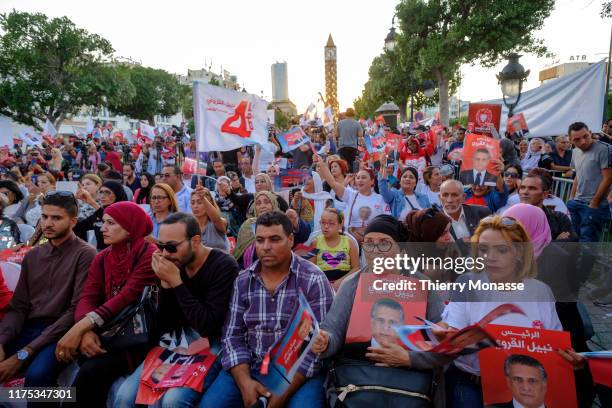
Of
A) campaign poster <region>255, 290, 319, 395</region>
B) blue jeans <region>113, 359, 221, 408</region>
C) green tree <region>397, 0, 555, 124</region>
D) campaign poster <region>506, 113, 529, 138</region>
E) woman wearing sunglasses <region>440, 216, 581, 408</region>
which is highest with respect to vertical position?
green tree <region>397, 0, 555, 124</region>

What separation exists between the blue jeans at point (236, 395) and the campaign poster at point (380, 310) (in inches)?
13.5

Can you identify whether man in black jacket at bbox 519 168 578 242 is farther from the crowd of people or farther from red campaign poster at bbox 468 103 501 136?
red campaign poster at bbox 468 103 501 136

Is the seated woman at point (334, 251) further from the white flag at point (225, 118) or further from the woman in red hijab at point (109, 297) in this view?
the white flag at point (225, 118)

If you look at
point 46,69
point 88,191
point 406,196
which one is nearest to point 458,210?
point 406,196

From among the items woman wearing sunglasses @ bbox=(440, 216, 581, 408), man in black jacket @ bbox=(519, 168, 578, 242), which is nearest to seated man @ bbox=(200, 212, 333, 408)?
woman wearing sunglasses @ bbox=(440, 216, 581, 408)

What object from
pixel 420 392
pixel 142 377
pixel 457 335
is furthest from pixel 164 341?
pixel 457 335

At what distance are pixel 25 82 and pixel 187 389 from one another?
146 feet

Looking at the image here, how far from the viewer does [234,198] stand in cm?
580

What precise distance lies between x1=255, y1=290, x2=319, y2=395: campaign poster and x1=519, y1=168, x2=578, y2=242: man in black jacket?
2633mm

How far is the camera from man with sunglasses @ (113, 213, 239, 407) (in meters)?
2.75

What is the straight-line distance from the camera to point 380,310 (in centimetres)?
239

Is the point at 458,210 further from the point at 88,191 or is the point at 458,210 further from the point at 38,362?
the point at 88,191

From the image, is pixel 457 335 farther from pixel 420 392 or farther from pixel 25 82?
pixel 25 82

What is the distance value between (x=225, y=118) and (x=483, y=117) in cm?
482
